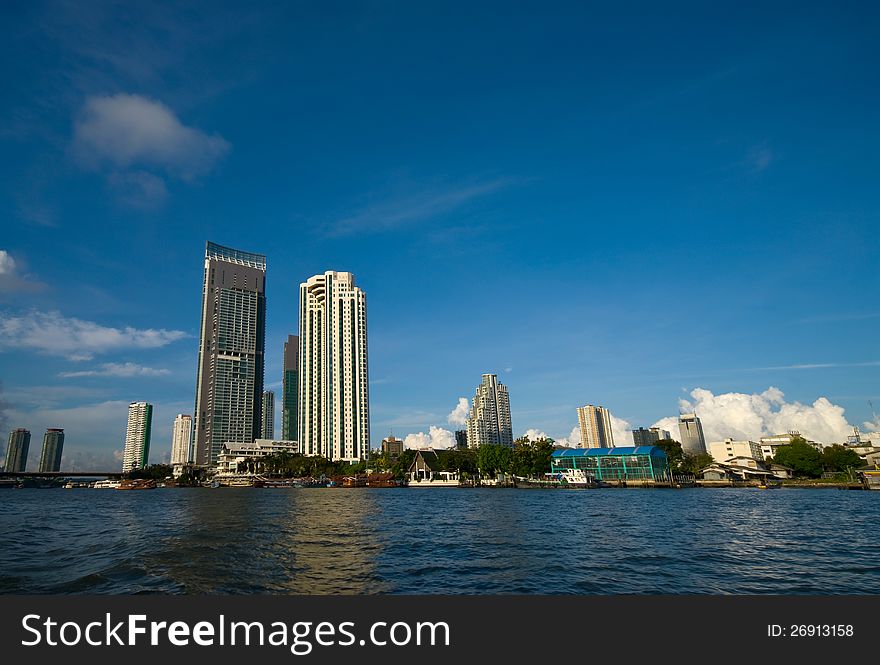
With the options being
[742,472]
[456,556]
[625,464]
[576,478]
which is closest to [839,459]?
[742,472]

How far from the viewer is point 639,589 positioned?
23.4 meters

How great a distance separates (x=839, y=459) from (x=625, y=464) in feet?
232

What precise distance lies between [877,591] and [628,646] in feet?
67.8

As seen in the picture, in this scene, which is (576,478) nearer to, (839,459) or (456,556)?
(839,459)

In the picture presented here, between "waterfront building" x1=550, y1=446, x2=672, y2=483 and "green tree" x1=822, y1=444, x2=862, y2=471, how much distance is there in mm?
55683

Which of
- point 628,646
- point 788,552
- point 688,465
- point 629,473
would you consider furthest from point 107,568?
point 688,465

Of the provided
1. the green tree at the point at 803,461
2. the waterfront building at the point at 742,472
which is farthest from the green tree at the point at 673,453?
the green tree at the point at 803,461

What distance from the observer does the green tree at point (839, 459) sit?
163m

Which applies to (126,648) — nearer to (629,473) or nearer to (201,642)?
(201,642)

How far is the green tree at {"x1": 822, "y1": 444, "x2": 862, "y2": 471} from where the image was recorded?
16325 cm

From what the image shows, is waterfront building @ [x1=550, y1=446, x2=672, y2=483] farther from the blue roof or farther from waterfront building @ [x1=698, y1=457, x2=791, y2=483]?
waterfront building @ [x1=698, y1=457, x2=791, y2=483]

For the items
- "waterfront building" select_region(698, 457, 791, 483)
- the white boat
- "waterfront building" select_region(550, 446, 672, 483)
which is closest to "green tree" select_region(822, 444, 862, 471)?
"waterfront building" select_region(698, 457, 791, 483)

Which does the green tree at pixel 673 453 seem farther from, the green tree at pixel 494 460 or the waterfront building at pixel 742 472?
the green tree at pixel 494 460

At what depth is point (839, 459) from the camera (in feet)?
544
